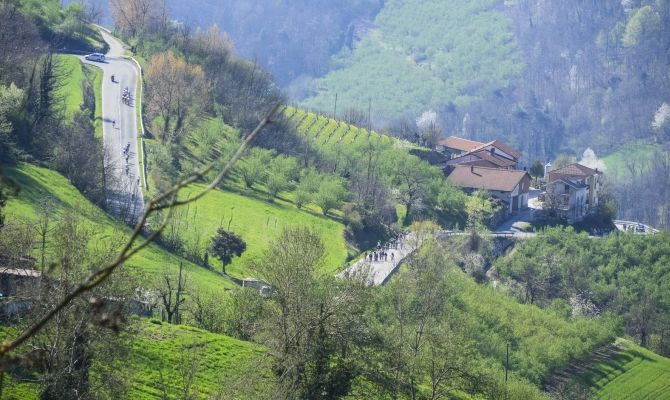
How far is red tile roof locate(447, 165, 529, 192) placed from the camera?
3947 inches

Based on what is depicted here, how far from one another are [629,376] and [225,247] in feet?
88.6

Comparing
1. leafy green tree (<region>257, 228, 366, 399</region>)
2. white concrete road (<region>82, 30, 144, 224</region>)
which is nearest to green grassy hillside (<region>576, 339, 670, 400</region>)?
white concrete road (<region>82, 30, 144, 224</region>)

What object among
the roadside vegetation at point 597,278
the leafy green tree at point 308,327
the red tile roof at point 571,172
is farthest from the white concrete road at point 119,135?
the red tile roof at point 571,172

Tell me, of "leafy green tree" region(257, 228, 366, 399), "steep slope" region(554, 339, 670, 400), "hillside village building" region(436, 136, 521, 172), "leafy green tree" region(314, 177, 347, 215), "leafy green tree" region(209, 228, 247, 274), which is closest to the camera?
"leafy green tree" region(257, 228, 366, 399)

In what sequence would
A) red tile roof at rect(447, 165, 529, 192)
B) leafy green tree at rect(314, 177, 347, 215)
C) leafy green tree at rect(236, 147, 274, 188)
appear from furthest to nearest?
red tile roof at rect(447, 165, 529, 192)
leafy green tree at rect(236, 147, 274, 188)
leafy green tree at rect(314, 177, 347, 215)

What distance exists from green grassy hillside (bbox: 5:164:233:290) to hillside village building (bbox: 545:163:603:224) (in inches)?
2125

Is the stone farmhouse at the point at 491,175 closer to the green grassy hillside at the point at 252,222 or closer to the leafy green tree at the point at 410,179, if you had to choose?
the leafy green tree at the point at 410,179

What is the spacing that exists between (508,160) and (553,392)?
211 ft

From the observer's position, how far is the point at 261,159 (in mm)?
84938

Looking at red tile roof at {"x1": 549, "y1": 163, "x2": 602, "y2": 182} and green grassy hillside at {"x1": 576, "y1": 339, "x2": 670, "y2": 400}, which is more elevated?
red tile roof at {"x1": 549, "y1": 163, "x2": 602, "y2": 182}

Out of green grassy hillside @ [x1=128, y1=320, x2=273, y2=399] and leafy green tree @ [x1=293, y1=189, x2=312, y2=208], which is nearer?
green grassy hillside @ [x1=128, y1=320, x2=273, y2=399]

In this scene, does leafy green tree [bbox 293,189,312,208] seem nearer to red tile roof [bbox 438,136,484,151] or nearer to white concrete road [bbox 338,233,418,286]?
white concrete road [bbox 338,233,418,286]

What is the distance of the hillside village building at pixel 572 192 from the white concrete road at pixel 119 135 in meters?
43.2

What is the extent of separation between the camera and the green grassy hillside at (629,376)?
201 feet
